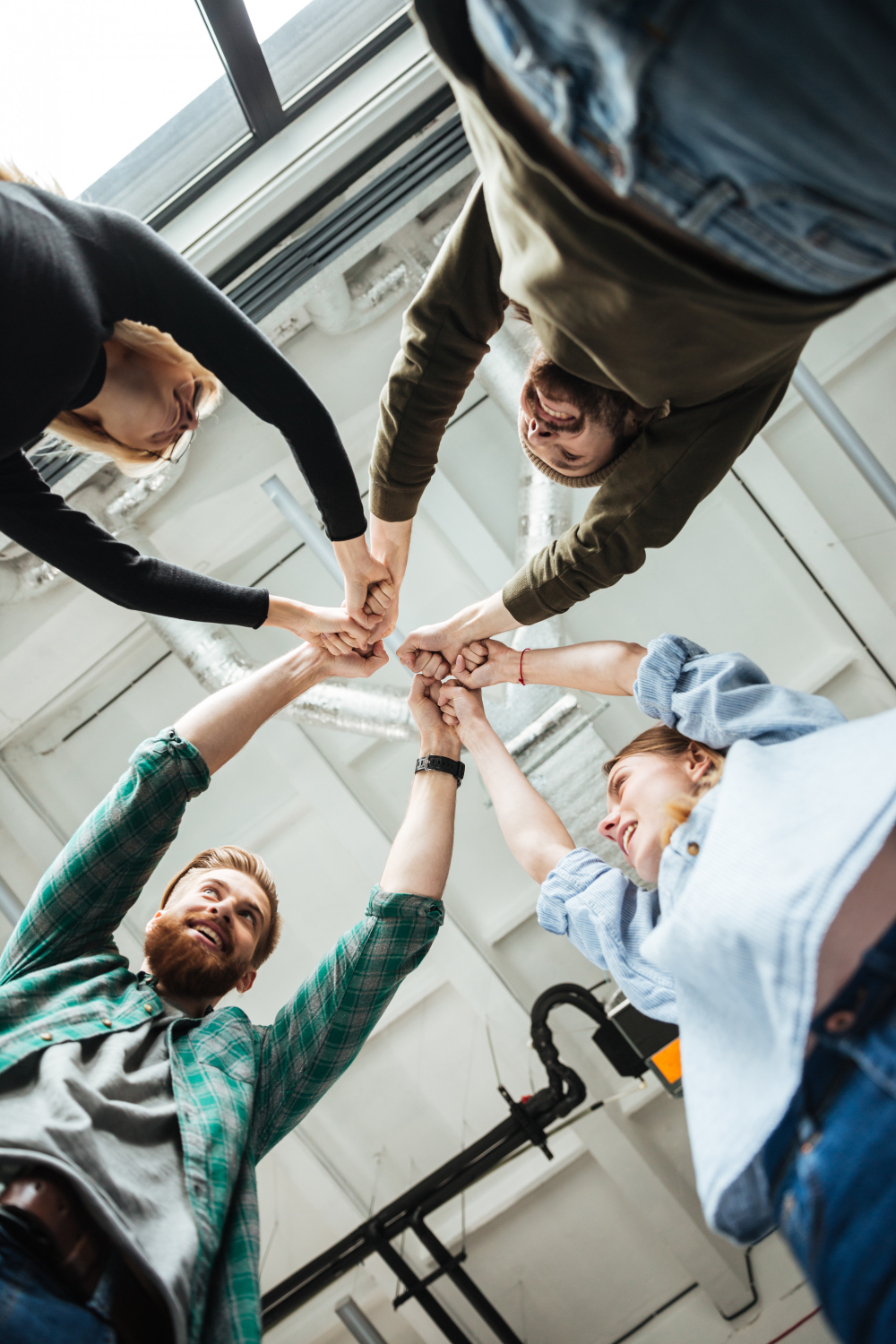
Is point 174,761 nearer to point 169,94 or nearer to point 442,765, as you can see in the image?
point 442,765

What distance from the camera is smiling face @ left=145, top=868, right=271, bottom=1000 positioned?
153 centimetres

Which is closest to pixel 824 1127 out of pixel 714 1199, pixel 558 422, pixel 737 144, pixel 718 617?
pixel 714 1199

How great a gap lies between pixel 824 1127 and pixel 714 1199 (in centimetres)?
16

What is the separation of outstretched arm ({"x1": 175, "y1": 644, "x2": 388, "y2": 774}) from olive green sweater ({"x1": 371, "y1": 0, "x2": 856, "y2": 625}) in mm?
458

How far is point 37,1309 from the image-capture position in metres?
0.89

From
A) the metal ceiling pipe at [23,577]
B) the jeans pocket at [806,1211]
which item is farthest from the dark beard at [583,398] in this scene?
the metal ceiling pipe at [23,577]

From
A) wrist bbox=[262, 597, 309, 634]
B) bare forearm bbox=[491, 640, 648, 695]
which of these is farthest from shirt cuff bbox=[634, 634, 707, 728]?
wrist bbox=[262, 597, 309, 634]

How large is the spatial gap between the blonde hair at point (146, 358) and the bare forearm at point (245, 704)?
1.73 ft

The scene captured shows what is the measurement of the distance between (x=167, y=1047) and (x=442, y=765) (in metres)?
0.75

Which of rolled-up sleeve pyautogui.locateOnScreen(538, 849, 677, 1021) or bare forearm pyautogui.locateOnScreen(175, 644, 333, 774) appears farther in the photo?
bare forearm pyautogui.locateOnScreen(175, 644, 333, 774)

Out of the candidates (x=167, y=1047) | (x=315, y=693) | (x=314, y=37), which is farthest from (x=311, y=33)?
(x=167, y=1047)

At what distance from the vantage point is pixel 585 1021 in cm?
283

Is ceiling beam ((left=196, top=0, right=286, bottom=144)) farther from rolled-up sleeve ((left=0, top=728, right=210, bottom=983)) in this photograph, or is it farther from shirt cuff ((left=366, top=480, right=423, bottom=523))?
rolled-up sleeve ((left=0, top=728, right=210, bottom=983))

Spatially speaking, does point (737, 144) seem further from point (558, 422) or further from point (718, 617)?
point (718, 617)
